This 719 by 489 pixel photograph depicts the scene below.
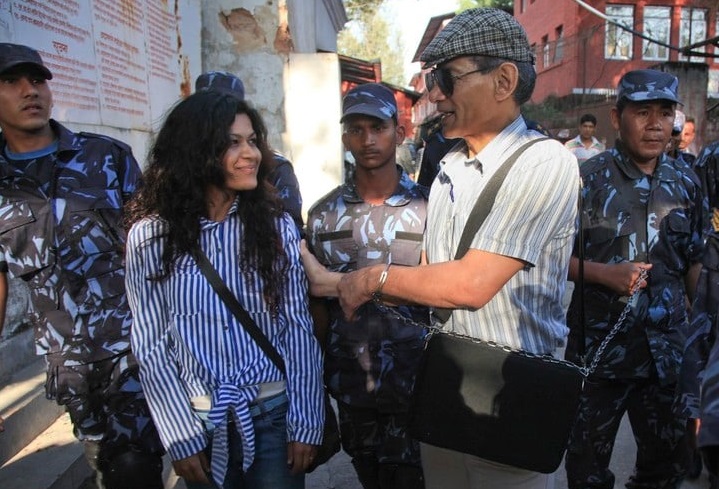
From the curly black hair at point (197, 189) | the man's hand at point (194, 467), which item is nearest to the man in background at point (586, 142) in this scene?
the curly black hair at point (197, 189)

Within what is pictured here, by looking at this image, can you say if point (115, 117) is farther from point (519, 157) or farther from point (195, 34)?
point (519, 157)

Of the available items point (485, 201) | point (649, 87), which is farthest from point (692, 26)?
point (485, 201)

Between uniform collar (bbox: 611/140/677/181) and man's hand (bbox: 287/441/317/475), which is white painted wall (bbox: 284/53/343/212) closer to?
uniform collar (bbox: 611/140/677/181)

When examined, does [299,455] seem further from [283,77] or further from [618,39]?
[618,39]

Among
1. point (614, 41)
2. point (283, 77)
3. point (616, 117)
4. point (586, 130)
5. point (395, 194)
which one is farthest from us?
point (614, 41)

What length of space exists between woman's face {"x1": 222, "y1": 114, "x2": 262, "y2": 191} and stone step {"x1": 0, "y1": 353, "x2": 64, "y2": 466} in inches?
79.0

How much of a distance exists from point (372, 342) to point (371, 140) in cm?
86

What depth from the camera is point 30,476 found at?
2.96 meters

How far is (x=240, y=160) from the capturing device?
6.42 ft

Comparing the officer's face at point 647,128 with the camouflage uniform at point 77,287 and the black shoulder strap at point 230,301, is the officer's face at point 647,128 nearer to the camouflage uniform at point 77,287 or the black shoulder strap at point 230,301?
the black shoulder strap at point 230,301

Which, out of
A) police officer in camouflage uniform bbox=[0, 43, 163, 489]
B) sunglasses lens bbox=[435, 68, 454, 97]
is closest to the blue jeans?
police officer in camouflage uniform bbox=[0, 43, 163, 489]

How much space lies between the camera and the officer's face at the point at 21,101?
2434 millimetres

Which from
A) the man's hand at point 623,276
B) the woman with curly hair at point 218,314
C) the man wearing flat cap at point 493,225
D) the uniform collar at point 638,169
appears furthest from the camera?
the uniform collar at point 638,169

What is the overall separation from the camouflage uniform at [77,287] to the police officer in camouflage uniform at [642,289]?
1936 mm
